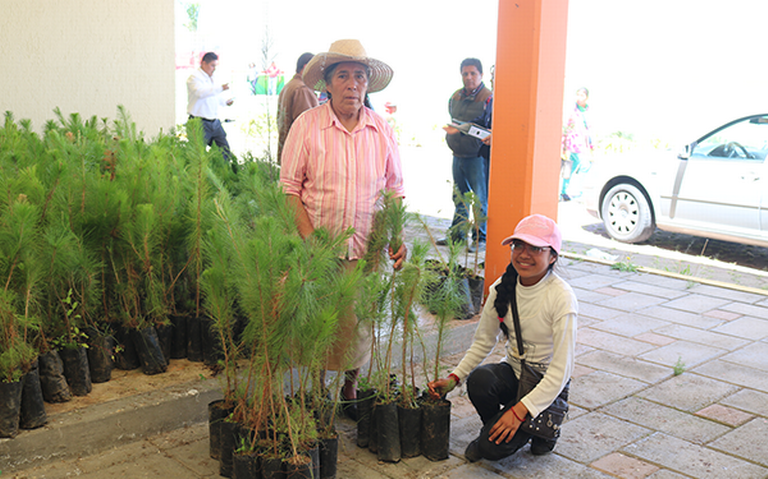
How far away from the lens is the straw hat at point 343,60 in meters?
3.20

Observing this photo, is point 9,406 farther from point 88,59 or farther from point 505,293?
point 88,59

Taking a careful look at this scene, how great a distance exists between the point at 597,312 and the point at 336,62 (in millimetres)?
3414

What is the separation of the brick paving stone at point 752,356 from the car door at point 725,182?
9.63 feet

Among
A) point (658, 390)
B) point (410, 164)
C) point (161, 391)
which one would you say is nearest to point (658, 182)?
point (658, 390)

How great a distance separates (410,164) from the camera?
1688 cm

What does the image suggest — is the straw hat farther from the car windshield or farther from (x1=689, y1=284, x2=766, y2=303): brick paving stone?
the car windshield

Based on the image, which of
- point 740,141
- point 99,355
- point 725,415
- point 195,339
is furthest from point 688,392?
point 740,141

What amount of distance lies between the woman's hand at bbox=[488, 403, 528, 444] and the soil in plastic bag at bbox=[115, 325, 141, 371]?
1893mm

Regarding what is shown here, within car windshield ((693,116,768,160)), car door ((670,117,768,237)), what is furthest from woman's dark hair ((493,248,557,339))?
car windshield ((693,116,768,160))

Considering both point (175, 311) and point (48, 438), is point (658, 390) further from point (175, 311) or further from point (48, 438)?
point (48, 438)

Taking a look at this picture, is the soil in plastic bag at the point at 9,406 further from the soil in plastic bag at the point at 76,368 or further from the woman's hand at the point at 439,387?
the woman's hand at the point at 439,387

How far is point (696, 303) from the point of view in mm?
5938

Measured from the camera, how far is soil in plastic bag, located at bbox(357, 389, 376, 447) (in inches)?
126

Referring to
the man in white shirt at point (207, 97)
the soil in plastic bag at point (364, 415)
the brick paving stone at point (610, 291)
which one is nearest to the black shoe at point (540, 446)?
the soil in plastic bag at point (364, 415)
